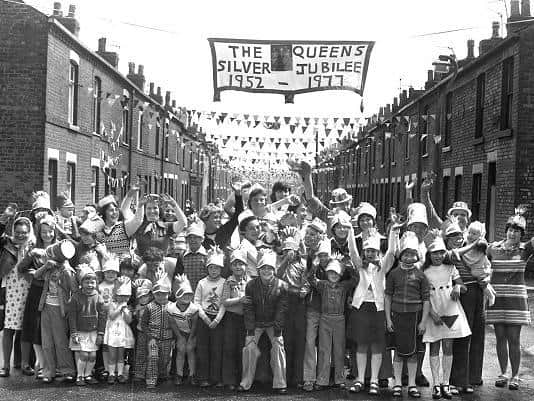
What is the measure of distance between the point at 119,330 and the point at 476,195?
589 inches

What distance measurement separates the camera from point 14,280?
25.3 feet

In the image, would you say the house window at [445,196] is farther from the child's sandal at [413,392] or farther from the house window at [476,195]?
the child's sandal at [413,392]

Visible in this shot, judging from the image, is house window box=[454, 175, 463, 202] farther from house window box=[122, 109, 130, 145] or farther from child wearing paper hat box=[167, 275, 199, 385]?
child wearing paper hat box=[167, 275, 199, 385]

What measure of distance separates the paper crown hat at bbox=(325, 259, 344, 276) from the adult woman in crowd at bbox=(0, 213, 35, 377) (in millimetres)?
3238

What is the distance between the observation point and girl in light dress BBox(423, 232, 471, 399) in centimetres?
714

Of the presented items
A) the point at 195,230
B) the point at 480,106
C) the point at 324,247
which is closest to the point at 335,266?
the point at 324,247

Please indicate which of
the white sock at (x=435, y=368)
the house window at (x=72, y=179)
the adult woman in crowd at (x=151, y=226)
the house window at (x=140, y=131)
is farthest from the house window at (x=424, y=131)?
the white sock at (x=435, y=368)

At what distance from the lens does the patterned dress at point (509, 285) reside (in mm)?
7566

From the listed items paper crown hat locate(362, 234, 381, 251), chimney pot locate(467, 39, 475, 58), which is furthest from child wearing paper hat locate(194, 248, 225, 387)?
chimney pot locate(467, 39, 475, 58)

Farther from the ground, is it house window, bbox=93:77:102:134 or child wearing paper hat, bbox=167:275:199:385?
house window, bbox=93:77:102:134

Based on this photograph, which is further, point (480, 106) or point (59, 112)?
point (480, 106)

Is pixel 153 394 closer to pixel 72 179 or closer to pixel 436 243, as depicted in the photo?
pixel 436 243

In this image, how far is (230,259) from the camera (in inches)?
290

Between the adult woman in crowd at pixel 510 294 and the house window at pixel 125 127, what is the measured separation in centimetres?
2169
